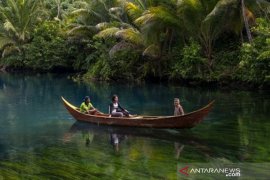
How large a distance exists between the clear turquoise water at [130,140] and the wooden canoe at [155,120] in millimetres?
222

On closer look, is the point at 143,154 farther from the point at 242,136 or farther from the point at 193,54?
the point at 193,54

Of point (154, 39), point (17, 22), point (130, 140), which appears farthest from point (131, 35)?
point (17, 22)

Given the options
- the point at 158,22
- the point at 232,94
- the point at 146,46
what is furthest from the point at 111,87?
the point at 232,94

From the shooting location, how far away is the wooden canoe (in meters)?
13.3

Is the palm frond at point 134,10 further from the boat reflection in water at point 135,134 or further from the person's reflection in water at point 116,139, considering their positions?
the person's reflection in water at point 116,139

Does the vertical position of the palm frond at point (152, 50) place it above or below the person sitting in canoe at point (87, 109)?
above

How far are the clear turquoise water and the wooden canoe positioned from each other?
8.7 inches

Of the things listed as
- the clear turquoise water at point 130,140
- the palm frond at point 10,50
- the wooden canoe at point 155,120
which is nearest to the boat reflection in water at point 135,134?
the clear turquoise water at point 130,140

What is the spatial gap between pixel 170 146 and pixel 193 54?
12.9 m

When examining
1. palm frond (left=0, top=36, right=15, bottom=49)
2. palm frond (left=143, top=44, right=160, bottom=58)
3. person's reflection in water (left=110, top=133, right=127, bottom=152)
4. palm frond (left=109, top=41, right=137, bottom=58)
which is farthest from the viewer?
palm frond (left=0, top=36, right=15, bottom=49)

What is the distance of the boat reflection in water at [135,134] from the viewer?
40.5ft

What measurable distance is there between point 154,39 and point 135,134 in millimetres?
12996

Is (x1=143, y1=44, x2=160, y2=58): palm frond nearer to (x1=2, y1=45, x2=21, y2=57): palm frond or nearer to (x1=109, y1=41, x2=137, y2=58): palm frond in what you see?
(x1=109, y1=41, x2=137, y2=58): palm frond

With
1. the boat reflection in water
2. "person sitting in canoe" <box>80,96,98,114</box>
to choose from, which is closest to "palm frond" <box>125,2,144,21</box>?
"person sitting in canoe" <box>80,96,98,114</box>
